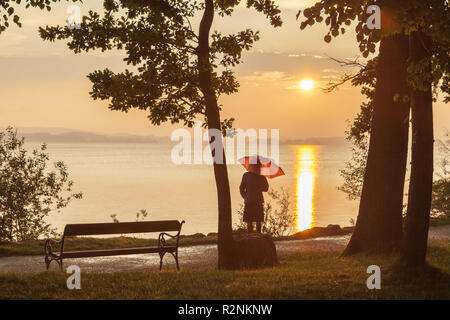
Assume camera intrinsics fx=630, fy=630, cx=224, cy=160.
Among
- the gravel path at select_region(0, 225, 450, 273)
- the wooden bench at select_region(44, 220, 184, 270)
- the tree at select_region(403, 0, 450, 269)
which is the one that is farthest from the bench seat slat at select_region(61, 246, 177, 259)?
the tree at select_region(403, 0, 450, 269)

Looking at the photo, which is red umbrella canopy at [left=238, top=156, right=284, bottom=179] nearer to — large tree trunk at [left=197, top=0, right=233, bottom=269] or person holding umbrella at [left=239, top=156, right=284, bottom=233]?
person holding umbrella at [left=239, top=156, right=284, bottom=233]

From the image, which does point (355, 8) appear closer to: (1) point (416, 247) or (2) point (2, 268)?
(1) point (416, 247)

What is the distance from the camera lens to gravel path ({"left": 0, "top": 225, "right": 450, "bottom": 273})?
14406 millimetres

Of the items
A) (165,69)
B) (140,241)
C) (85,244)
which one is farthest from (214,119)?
(140,241)

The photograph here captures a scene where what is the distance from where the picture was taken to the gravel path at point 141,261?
47.3ft

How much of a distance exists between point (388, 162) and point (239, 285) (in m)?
5.88

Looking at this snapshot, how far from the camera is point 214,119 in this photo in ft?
42.5

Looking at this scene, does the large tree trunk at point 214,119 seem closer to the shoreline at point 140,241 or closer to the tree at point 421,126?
the tree at point 421,126

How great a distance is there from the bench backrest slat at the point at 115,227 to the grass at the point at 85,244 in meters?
4.89

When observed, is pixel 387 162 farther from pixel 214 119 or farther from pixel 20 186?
pixel 20 186

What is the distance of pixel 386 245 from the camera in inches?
552

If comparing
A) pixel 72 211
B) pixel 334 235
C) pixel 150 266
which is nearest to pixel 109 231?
pixel 150 266

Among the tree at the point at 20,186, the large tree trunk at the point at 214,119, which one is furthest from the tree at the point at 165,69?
the tree at the point at 20,186

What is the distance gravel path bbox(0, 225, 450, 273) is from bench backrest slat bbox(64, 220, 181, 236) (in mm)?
1114
